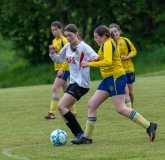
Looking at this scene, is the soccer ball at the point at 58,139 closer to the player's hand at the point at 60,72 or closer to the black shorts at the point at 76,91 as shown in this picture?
the black shorts at the point at 76,91

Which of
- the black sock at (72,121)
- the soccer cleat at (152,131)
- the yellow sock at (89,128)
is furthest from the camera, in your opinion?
the black sock at (72,121)

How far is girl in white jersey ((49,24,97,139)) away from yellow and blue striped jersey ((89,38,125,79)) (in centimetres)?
43

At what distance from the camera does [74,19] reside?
39.2 m

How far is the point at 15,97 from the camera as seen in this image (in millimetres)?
19938

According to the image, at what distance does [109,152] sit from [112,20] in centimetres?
2949

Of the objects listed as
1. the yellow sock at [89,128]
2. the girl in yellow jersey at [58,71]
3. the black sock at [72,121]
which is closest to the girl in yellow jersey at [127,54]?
the girl in yellow jersey at [58,71]

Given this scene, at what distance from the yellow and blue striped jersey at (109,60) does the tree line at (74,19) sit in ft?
85.7

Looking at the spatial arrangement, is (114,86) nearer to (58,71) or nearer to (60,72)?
(60,72)

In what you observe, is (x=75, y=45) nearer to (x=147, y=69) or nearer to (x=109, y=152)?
(x=109, y=152)

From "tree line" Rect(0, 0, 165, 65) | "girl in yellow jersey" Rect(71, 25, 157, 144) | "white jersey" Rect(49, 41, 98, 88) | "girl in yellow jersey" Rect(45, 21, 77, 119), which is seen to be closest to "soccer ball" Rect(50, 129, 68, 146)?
"girl in yellow jersey" Rect(71, 25, 157, 144)

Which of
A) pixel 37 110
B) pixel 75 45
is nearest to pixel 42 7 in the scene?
pixel 37 110

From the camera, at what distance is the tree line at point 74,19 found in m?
36.2

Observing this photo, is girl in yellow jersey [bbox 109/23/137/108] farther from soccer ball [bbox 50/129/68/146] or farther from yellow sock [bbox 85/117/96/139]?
soccer ball [bbox 50/129/68/146]

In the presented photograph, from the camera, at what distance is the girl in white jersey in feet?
32.3
